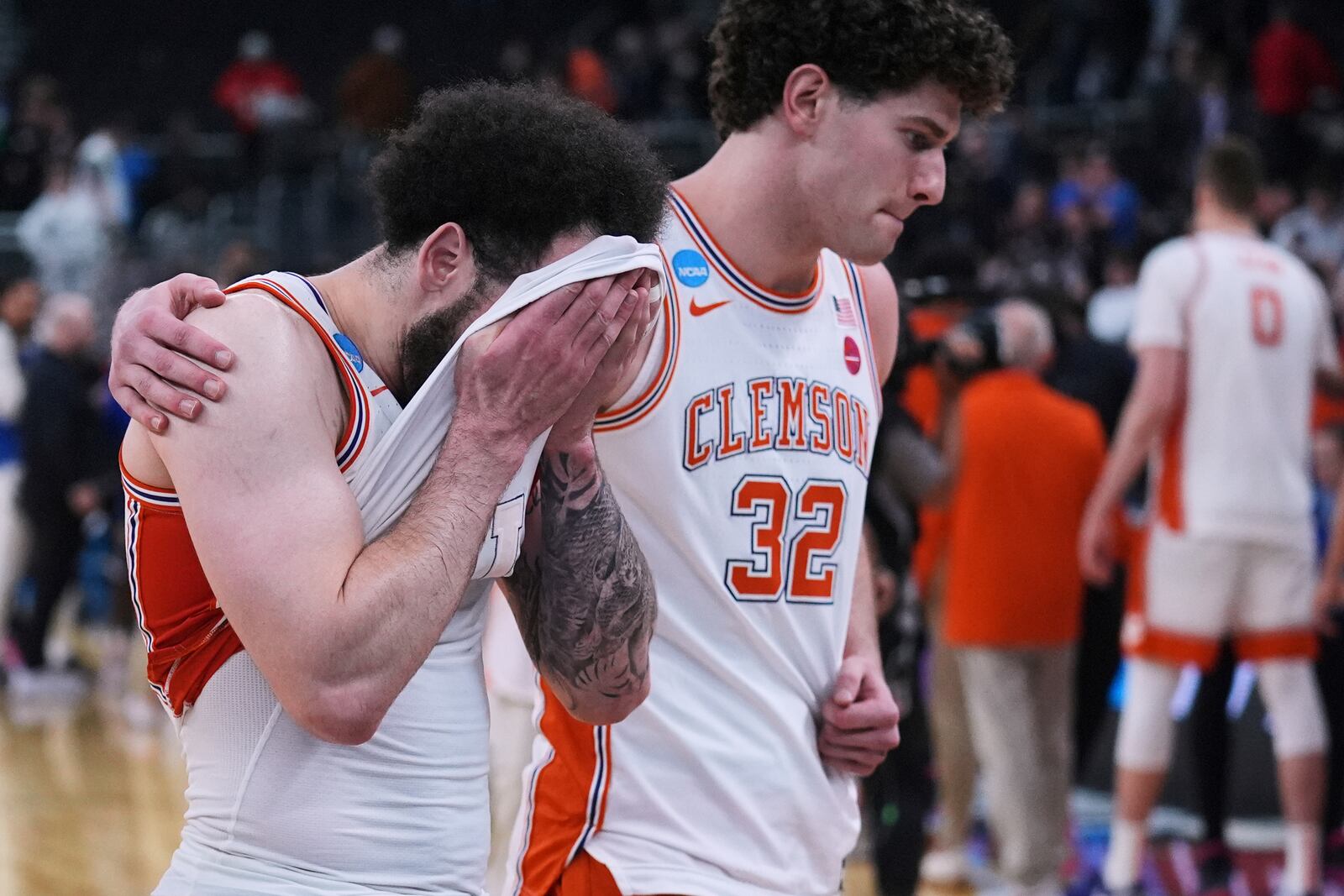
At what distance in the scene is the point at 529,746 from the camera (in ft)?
13.7

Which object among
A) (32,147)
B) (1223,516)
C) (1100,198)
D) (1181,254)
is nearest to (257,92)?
(32,147)

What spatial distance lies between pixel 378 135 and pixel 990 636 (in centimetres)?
374

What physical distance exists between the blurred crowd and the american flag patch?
1.29 ft

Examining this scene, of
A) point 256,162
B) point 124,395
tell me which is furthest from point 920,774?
point 256,162

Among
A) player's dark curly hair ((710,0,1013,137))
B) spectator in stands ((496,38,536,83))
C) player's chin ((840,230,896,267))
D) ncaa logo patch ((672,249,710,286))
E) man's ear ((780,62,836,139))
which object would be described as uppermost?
spectator in stands ((496,38,536,83))

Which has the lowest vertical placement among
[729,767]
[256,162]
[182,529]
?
[729,767]

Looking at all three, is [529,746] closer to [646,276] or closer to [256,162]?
[646,276]

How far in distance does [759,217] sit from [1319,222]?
9100mm

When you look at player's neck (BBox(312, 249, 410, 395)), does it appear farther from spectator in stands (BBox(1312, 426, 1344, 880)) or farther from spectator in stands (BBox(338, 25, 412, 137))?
spectator in stands (BBox(338, 25, 412, 137))

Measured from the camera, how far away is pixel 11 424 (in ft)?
31.2

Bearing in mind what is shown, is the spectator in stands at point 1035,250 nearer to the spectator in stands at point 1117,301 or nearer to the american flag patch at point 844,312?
the spectator in stands at point 1117,301

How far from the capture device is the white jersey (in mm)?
5289

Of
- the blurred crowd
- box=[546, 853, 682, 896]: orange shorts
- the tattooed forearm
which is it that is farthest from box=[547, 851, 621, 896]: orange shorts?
the blurred crowd

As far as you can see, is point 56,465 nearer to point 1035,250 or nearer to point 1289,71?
point 1035,250
